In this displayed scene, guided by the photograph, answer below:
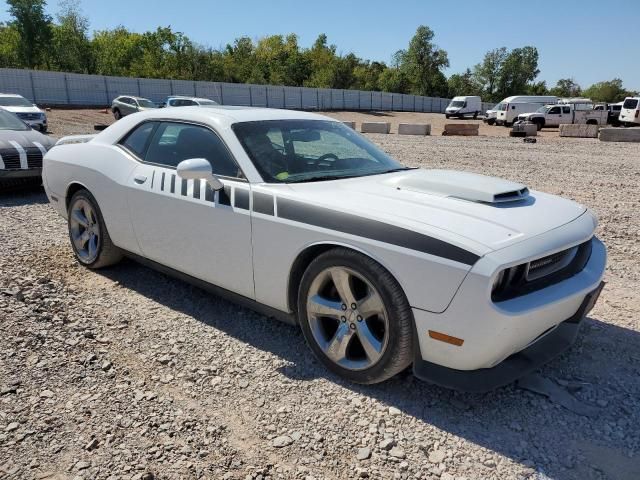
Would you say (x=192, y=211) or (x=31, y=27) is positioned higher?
(x=31, y=27)

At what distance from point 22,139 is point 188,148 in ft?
18.2

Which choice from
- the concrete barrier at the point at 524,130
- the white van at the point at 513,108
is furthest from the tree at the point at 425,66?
the concrete barrier at the point at 524,130

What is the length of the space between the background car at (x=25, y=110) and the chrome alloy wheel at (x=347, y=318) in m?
18.3

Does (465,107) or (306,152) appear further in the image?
(465,107)

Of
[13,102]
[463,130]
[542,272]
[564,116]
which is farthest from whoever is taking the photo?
[564,116]

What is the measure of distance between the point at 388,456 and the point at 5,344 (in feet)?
8.23

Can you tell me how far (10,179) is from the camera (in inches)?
289

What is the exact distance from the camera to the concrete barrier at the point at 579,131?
21500 millimetres

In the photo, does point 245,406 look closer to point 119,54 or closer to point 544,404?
point 544,404

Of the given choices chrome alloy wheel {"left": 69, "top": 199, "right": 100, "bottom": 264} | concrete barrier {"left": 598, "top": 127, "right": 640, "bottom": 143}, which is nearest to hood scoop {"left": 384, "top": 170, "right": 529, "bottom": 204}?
chrome alloy wheel {"left": 69, "top": 199, "right": 100, "bottom": 264}

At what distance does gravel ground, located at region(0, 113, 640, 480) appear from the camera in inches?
85.6

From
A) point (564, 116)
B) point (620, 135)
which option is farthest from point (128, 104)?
point (564, 116)

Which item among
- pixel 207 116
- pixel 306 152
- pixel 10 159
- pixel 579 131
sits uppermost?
pixel 207 116

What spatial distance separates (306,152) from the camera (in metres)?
3.49
